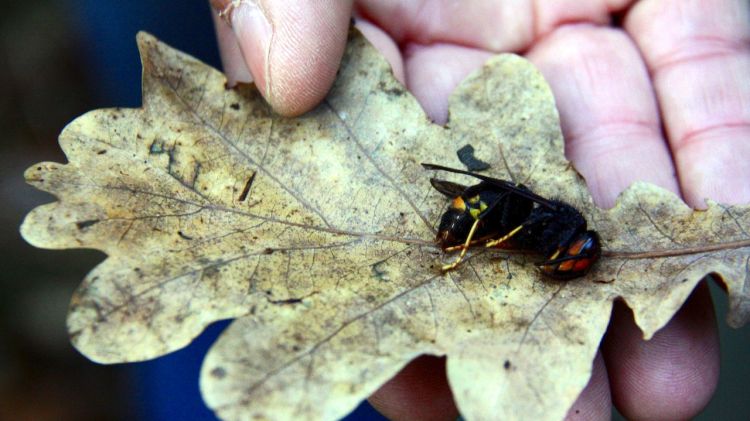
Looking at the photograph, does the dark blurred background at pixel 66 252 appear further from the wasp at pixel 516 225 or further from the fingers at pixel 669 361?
the wasp at pixel 516 225

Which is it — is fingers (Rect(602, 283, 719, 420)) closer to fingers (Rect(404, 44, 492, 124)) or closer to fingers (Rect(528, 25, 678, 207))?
fingers (Rect(528, 25, 678, 207))

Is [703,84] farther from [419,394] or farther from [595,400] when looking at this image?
[419,394]

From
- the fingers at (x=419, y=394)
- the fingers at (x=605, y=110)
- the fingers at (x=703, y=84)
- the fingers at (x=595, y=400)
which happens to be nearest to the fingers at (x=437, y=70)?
the fingers at (x=605, y=110)

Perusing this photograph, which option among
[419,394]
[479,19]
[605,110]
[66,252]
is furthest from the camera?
[66,252]

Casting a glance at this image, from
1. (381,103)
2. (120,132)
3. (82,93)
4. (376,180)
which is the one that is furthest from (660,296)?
(82,93)

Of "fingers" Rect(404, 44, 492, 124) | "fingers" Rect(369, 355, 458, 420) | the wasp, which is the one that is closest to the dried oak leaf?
the wasp

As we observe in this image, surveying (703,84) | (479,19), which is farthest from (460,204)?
(703,84)
